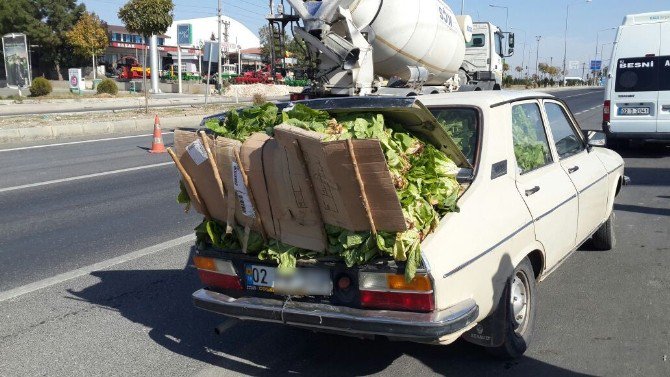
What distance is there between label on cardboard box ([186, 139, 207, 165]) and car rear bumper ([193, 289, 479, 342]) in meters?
0.88

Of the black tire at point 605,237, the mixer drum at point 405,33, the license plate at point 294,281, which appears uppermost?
the mixer drum at point 405,33

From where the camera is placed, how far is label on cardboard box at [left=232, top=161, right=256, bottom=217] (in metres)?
3.96

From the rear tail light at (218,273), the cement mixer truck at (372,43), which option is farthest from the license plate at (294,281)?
the cement mixer truck at (372,43)

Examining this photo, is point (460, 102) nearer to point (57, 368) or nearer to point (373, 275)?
point (373, 275)

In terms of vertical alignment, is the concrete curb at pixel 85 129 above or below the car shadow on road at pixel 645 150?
above

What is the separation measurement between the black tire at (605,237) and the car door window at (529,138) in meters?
1.94

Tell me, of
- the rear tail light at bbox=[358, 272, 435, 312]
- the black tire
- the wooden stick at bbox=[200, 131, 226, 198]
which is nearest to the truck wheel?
the rear tail light at bbox=[358, 272, 435, 312]

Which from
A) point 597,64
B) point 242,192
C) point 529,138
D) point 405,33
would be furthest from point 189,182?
point 597,64

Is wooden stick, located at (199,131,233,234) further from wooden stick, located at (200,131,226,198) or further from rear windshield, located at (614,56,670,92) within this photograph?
rear windshield, located at (614,56,670,92)

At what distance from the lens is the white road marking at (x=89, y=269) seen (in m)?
5.67

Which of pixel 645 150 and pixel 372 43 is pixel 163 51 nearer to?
pixel 372 43

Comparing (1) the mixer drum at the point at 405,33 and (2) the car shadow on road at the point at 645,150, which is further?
(2) the car shadow on road at the point at 645,150

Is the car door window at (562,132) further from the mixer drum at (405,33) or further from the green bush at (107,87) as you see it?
the green bush at (107,87)

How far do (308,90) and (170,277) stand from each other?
383 inches
